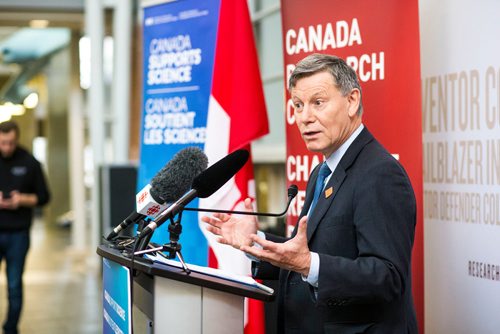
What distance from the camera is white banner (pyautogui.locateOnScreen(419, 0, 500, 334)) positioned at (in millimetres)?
2807

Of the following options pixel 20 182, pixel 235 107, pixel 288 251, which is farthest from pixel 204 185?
pixel 20 182

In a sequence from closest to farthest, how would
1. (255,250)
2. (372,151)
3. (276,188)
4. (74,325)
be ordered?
(255,250) < (372,151) < (74,325) < (276,188)

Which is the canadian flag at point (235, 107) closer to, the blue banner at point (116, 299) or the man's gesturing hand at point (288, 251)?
the blue banner at point (116, 299)

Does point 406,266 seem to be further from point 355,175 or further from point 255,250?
point 255,250

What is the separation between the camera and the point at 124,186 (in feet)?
29.0

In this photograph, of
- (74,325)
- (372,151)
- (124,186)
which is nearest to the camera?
(372,151)

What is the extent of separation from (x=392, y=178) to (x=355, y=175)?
0.37 ft

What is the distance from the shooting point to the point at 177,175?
2.19 metres

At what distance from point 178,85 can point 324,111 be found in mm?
2329

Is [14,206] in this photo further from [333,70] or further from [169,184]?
[333,70]

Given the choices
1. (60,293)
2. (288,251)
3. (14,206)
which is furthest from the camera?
(60,293)

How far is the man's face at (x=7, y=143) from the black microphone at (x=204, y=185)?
4.36 metres

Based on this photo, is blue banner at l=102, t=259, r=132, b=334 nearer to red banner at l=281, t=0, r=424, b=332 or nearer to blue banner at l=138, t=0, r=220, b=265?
red banner at l=281, t=0, r=424, b=332

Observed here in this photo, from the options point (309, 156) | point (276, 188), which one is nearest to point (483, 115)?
point (309, 156)
